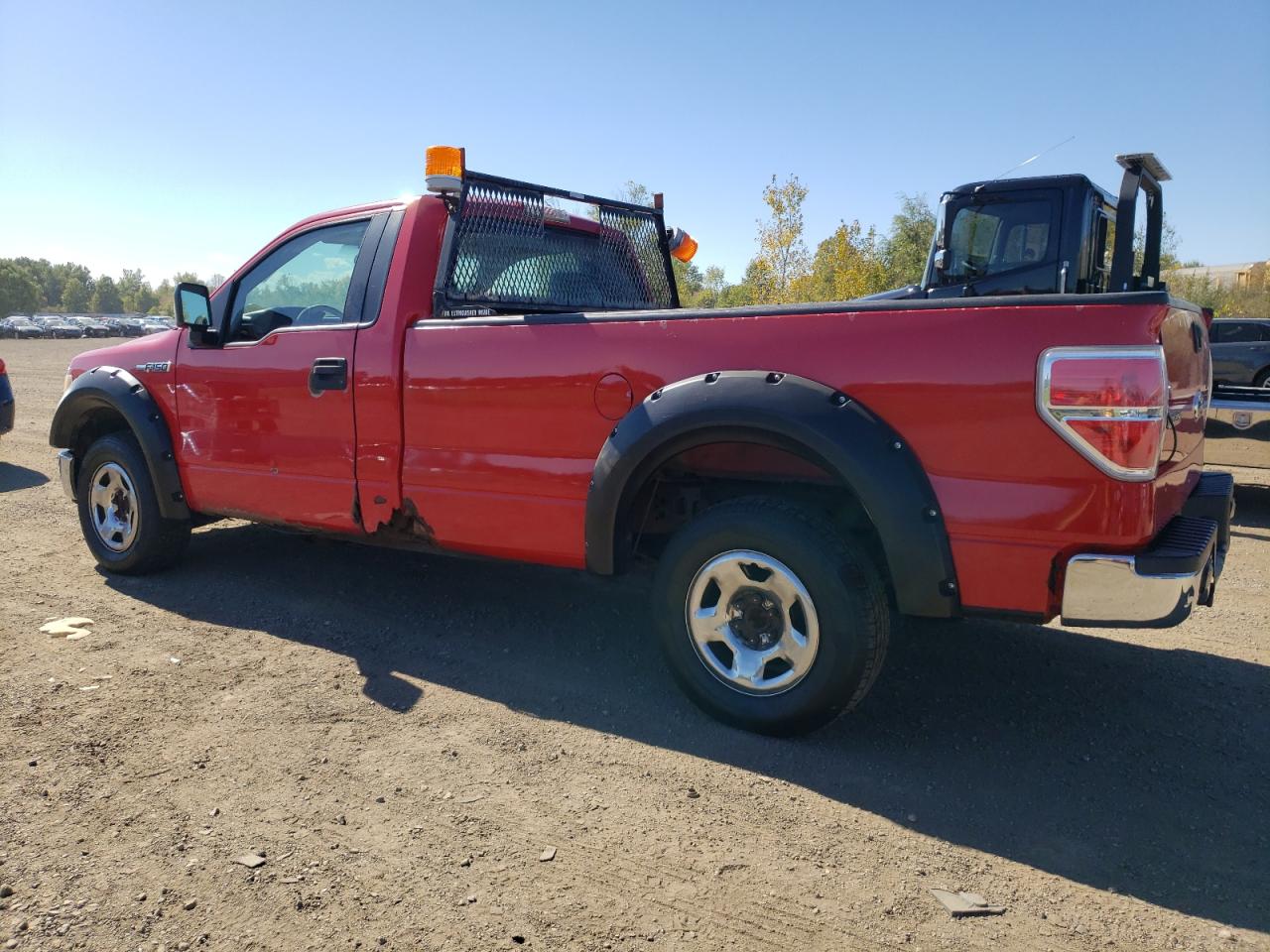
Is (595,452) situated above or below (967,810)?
above

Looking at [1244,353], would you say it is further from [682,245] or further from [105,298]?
[105,298]

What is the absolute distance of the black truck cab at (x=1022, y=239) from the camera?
732cm

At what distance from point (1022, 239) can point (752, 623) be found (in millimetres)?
5573

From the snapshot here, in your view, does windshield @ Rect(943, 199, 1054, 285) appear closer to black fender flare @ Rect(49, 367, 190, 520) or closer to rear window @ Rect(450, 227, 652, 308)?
rear window @ Rect(450, 227, 652, 308)

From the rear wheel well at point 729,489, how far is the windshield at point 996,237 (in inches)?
194

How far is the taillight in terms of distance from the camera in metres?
2.60

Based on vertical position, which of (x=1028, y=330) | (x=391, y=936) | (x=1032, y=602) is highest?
(x=1028, y=330)

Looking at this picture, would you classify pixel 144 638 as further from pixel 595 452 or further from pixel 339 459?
pixel 595 452

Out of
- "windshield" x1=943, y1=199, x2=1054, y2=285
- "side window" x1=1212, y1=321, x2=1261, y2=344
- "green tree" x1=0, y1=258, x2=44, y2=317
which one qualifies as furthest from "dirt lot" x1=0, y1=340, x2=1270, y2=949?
"green tree" x1=0, y1=258, x2=44, y2=317

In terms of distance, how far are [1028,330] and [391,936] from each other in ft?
7.86

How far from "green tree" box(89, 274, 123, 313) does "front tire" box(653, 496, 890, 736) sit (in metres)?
156

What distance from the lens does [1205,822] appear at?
2828 mm

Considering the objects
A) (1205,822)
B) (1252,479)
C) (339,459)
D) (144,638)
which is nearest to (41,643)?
(144,638)

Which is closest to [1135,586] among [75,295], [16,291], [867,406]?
[867,406]
